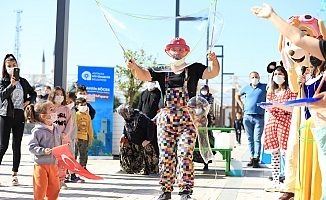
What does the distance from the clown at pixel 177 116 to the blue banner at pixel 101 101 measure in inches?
239

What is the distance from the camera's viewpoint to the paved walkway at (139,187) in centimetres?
635

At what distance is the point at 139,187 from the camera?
23.8 feet

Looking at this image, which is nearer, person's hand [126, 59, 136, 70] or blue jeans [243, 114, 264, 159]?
person's hand [126, 59, 136, 70]

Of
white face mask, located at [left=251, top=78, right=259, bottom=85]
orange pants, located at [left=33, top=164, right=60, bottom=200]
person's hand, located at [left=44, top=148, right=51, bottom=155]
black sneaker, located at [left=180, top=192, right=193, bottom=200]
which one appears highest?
white face mask, located at [left=251, top=78, right=259, bottom=85]

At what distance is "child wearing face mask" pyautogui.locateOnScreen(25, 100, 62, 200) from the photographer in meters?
4.91

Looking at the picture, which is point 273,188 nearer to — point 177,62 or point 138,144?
point 177,62

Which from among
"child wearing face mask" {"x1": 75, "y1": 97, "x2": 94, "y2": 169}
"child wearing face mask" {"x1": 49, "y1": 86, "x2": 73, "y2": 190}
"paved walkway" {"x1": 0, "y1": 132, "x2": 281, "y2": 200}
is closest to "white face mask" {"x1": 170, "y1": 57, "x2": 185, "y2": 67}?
"paved walkway" {"x1": 0, "y1": 132, "x2": 281, "y2": 200}

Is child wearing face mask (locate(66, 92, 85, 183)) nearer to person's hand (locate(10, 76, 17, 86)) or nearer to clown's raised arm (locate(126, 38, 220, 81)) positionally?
person's hand (locate(10, 76, 17, 86))

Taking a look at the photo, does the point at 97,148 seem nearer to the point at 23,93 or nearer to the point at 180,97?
the point at 23,93

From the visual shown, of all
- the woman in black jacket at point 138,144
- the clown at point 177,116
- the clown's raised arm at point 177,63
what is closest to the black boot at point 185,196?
the clown at point 177,116

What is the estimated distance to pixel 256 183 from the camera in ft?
25.8

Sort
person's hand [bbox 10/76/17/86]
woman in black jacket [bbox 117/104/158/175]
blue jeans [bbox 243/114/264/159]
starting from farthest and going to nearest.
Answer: blue jeans [bbox 243/114/264/159] < woman in black jacket [bbox 117/104/158/175] < person's hand [bbox 10/76/17/86]

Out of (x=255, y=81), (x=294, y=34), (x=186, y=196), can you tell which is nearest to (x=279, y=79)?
(x=186, y=196)

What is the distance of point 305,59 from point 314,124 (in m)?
1.06
